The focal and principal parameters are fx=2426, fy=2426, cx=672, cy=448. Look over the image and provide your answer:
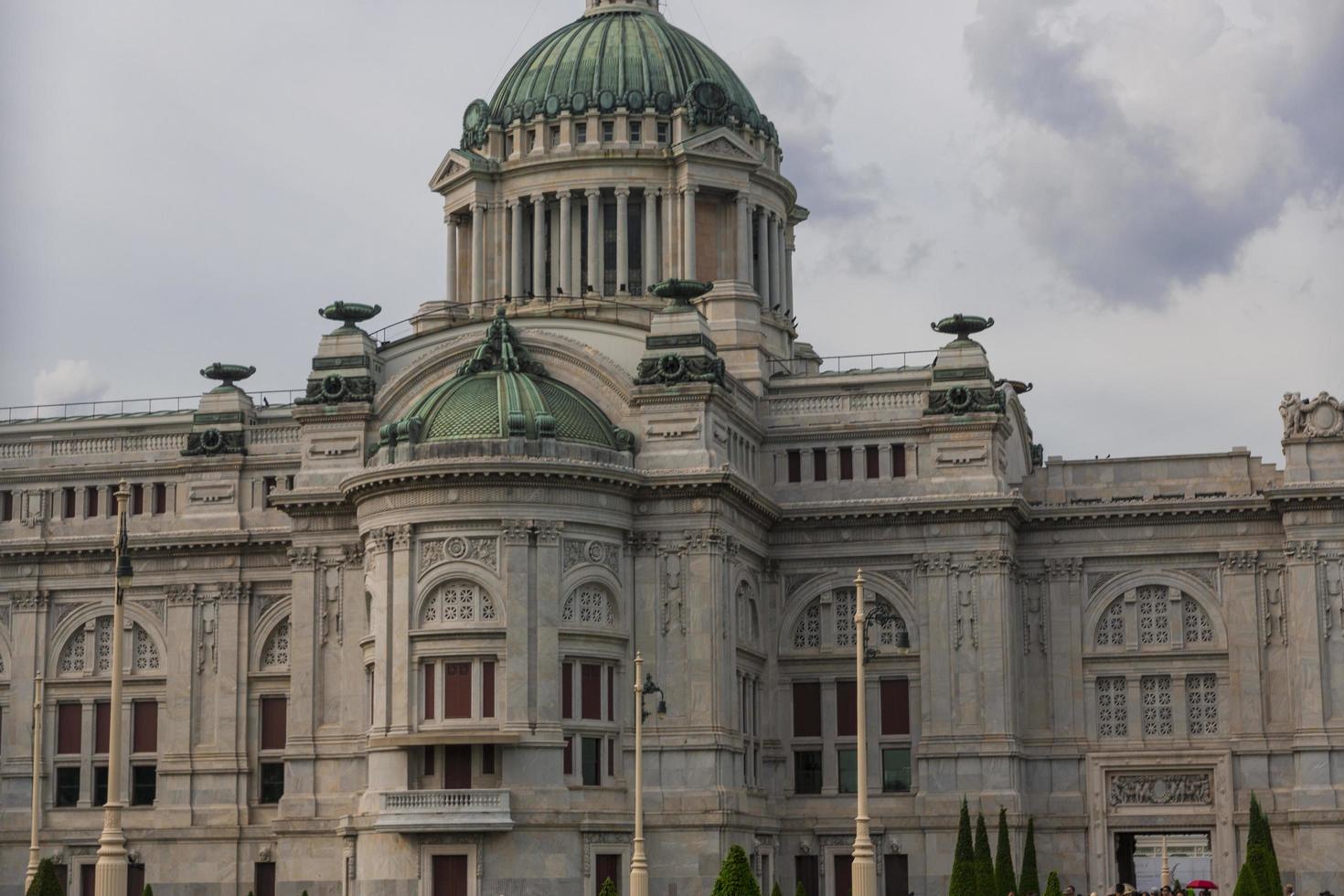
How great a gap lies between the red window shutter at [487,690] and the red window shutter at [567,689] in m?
2.22

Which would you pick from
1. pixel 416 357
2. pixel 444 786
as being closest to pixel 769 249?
pixel 416 357

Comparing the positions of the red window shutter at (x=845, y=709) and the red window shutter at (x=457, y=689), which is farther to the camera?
the red window shutter at (x=845, y=709)

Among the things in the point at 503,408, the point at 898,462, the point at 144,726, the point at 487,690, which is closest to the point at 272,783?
the point at 144,726

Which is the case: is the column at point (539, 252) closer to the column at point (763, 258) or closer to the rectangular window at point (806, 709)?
the column at point (763, 258)

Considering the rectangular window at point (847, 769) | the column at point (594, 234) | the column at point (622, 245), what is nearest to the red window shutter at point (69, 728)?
the column at point (594, 234)

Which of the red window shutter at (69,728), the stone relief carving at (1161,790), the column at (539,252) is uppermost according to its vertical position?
the column at (539,252)

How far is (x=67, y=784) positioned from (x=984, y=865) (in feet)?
115

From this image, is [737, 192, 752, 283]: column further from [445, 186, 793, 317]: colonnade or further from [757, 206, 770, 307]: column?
[757, 206, 770, 307]: column

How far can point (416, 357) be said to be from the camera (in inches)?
3374

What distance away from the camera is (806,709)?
8519 centimetres

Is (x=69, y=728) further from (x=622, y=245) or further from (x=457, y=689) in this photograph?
(x=622, y=245)

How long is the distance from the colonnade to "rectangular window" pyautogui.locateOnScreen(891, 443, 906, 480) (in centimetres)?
1018

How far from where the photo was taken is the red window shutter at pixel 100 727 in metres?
89.2

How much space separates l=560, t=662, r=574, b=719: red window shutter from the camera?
76.6 metres
